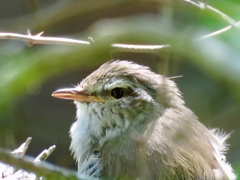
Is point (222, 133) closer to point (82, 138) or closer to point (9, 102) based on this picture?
point (82, 138)

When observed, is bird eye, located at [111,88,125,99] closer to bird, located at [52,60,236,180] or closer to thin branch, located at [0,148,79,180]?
bird, located at [52,60,236,180]

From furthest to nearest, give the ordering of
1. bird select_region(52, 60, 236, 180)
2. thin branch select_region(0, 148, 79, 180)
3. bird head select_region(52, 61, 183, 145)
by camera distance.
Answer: bird head select_region(52, 61, 183, 145), bird select_region(52, 60, 236, 180), thin branch select_region(0, 148, 79, 180)

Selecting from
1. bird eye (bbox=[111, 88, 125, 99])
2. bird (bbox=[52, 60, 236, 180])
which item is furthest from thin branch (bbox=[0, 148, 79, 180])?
bird eye (bbox=[111, 88, 125, 99])

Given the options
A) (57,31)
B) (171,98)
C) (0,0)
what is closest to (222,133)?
(171,98)

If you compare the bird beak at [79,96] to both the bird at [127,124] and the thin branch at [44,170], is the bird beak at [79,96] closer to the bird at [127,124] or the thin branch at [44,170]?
the bird at [127,124]

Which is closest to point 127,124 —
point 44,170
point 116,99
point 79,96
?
point 116,99

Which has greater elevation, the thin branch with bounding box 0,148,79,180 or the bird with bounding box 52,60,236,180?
the thin branch with bounding box 0,148,79,180

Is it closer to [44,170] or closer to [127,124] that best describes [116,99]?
[127,124]

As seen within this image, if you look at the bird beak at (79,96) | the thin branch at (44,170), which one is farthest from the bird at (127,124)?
the thin branch at (44,170)
